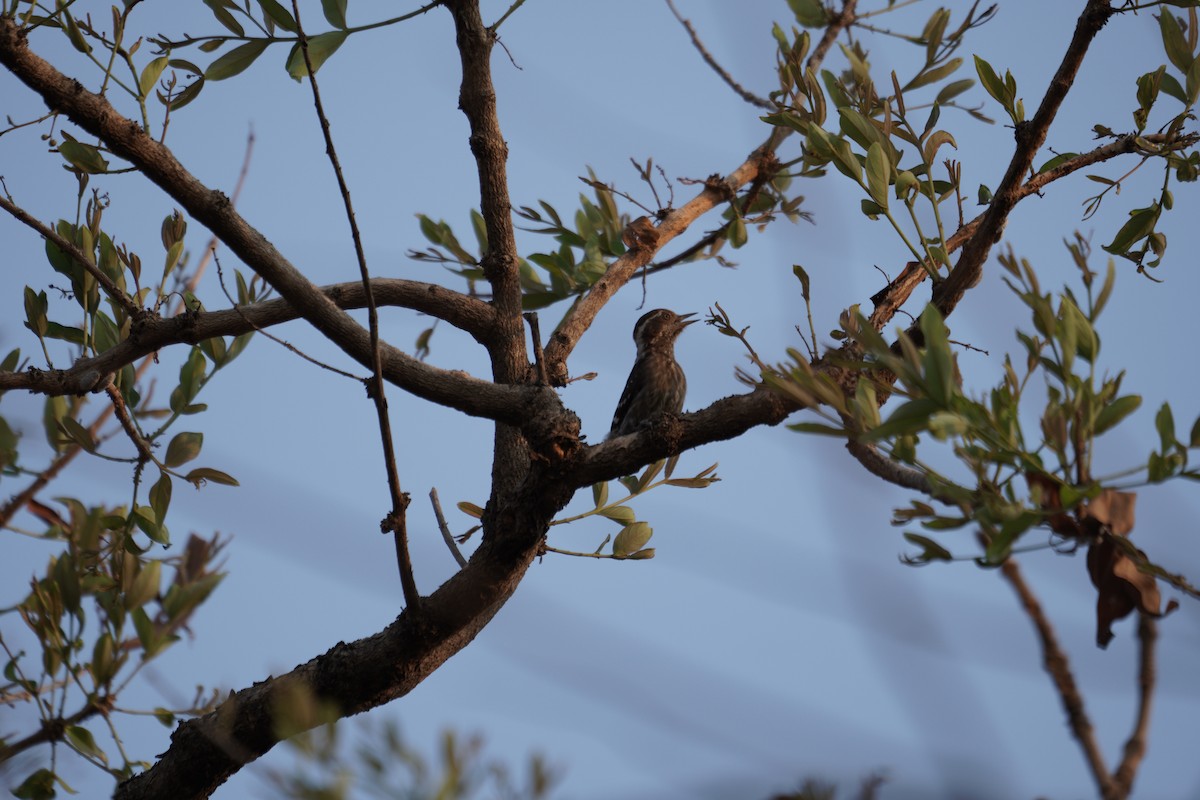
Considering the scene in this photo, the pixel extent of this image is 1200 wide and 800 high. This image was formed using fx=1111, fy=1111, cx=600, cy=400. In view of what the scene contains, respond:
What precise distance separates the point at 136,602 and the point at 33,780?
0.62m

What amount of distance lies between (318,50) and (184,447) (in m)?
1.30

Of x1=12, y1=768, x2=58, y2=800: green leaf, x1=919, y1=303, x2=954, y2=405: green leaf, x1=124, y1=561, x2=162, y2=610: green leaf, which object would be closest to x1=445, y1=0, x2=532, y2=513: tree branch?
x1=124, y1=561, x2=162, y2=610: green leaf

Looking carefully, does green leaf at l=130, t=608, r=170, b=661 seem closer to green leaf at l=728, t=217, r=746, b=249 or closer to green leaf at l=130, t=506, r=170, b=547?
green leaf at l=130, t=506, r=170, b=547

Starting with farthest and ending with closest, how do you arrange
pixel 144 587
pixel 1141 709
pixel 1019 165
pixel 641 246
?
pixel 641 246 → pixel 144 587 → pixel 1019 165 → pixel 1141 709

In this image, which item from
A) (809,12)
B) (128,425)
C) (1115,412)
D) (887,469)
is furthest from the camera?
(809,12)

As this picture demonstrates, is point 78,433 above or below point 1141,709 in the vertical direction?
above

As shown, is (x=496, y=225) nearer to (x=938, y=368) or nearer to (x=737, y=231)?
(x=737, y=231)

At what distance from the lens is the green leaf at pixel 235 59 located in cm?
339

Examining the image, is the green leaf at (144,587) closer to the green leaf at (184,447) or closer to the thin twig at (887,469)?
the green leaf at (184,447)

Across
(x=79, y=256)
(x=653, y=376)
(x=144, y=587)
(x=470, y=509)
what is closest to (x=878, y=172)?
(x=470, y=509)

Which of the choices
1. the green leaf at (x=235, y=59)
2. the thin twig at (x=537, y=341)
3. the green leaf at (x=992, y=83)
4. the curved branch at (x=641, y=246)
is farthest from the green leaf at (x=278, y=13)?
the green leaf at (x=992, y=83)

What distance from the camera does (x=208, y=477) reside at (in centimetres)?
361

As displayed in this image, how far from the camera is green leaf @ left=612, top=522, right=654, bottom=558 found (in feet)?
12.1

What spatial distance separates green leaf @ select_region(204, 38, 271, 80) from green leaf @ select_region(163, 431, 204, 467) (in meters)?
1.12
